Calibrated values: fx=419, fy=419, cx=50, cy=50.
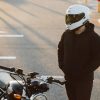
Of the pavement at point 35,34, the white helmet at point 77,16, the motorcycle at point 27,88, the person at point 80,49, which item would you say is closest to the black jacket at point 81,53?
the person at point 80,49

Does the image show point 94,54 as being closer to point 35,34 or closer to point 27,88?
point 27,88

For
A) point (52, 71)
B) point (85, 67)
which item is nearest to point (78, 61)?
point (85, 67)

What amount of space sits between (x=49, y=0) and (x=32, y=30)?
792 cm

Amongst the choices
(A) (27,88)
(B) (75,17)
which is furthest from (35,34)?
(A) (27,88)

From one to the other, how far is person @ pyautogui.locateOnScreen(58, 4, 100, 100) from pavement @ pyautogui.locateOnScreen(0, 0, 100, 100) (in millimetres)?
2348

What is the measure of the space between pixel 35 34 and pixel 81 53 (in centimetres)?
808

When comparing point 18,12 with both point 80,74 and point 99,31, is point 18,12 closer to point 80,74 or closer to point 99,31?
point 99,31

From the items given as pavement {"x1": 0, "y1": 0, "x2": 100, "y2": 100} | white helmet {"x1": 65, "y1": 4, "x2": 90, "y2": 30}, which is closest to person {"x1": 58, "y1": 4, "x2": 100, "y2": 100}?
white helmet {"x1": 65, "y1": 4, "x2": 90, "y2": 30}

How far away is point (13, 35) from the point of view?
13547mm

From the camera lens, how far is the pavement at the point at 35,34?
32.6 feet

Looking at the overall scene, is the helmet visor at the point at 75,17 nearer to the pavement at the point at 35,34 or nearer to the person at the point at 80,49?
the person at the point at 80,49

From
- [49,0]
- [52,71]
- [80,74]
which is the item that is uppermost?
[80,74]

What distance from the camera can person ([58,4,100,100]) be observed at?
5.55 metres

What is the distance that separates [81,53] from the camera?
220 inches
